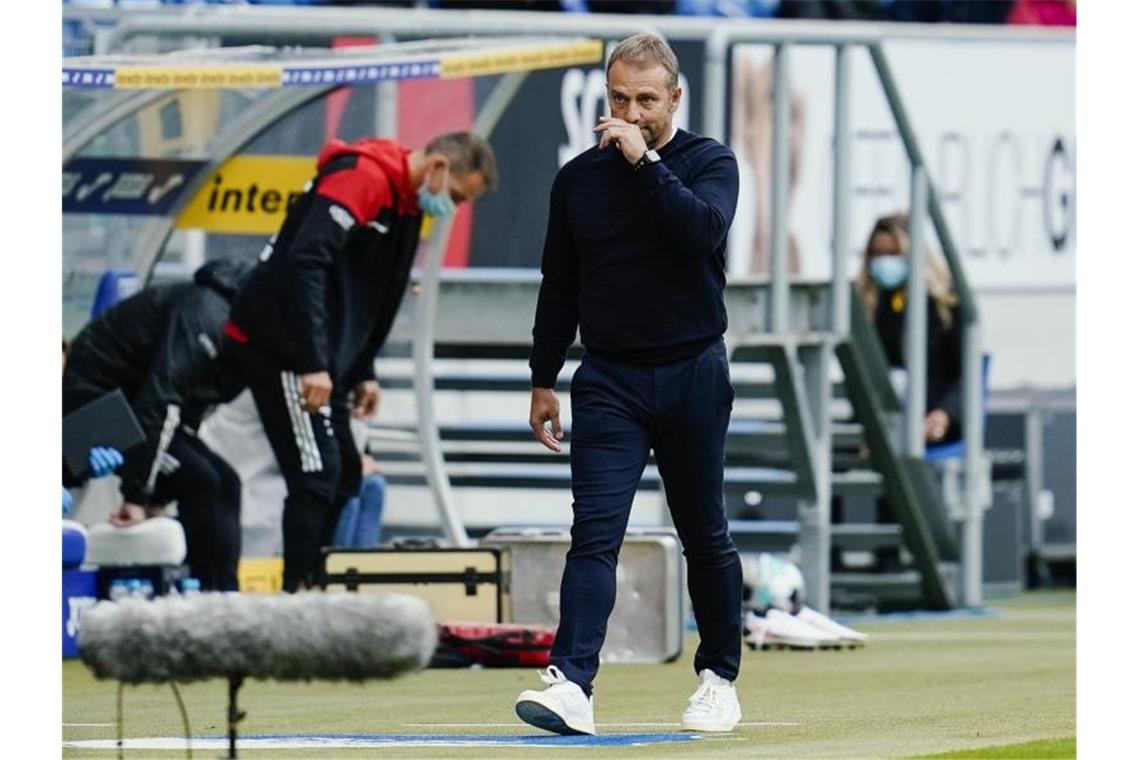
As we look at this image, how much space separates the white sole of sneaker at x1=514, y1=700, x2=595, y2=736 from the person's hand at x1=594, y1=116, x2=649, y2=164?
3.90 ft

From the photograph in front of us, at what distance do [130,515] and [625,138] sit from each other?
207 inches

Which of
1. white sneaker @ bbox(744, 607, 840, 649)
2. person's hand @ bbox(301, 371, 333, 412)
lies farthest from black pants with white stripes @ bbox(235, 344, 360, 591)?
white sneaker @ bbox(744, 607, 840, 649)

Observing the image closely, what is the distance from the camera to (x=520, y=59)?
1227 cm

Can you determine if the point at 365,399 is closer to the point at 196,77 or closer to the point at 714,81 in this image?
the point at 196,77

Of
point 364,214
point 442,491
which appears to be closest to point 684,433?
point 364,214

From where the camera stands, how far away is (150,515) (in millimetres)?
11344

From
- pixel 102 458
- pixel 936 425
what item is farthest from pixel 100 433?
pixel 936 425

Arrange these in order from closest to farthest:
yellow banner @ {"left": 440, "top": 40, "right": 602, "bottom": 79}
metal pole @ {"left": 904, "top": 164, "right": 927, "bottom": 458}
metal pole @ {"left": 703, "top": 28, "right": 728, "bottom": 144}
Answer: yellow banner @ {"left": 440, "top": 40, "right": 602, "bottom": 79} → metal pole @ {"left": 703, "top": 28, "right": 728, "bottom": 144} → metal pole @ {"left": 904, "top": 164, "right": 927, "bottom": 458}

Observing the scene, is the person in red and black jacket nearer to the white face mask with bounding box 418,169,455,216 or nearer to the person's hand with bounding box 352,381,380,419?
the white face mask with bounding box 418,169,455,216

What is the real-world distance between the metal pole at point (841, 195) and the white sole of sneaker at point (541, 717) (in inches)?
323

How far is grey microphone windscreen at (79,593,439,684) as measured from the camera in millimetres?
4492

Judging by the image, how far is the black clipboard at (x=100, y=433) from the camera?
34.8 feet
